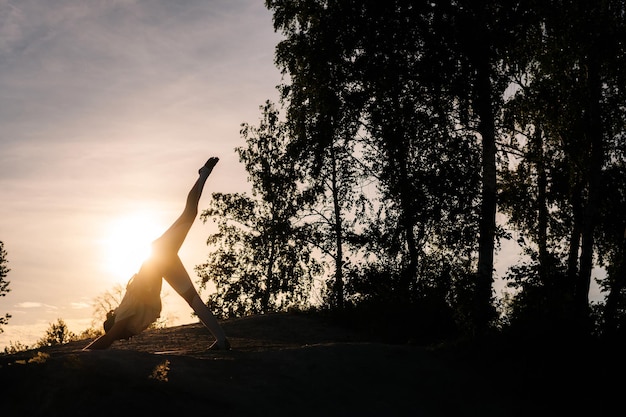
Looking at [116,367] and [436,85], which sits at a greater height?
[436,85]

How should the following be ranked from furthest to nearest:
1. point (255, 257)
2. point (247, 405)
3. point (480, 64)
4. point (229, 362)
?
point (255, 257)
point (480, 64)
point (229, 362)
point (247, 405)

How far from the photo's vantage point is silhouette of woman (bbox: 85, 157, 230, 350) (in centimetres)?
1196

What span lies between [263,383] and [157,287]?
131 inches

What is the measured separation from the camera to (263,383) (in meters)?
10.2

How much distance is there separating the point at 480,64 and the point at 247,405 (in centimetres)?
1253

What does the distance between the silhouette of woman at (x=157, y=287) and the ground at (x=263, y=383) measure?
32.8 inches

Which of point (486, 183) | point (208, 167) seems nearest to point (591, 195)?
point (486, 183)

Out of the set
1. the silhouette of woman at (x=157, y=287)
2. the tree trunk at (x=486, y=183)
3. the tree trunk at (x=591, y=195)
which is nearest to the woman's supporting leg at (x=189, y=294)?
the silhouette of woman at (x=157, y=287)

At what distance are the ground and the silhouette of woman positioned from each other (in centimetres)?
83

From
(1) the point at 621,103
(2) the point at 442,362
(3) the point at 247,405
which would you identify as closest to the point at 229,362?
(3) the point at 247,405

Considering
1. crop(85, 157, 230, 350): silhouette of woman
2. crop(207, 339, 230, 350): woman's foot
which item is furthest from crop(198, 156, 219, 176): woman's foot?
crop(207, 339, 230, 350): woman's foot

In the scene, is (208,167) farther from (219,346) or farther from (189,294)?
(219,346)

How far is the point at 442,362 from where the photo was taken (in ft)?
42.7

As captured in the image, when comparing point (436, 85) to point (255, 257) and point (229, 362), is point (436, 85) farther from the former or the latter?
point (255, 257)
